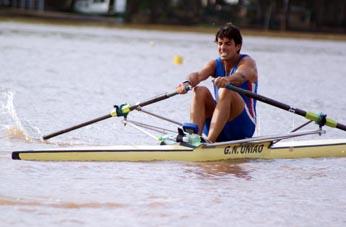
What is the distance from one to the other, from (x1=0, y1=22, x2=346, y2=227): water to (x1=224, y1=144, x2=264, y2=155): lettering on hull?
12 cm

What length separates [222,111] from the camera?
9.88 m

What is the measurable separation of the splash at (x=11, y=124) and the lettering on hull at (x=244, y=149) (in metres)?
2.27

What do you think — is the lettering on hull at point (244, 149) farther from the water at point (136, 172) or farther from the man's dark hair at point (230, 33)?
the man's dark hair at point (230, 33)

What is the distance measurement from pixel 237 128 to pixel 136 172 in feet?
4.37

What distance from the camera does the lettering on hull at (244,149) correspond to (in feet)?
33.0

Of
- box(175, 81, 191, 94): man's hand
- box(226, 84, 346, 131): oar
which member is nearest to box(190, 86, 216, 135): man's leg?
box(175, 81, 191, 94): man's hand

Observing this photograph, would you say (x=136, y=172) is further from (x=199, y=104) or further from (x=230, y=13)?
(x=230, y=13)

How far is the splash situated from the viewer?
441 inches

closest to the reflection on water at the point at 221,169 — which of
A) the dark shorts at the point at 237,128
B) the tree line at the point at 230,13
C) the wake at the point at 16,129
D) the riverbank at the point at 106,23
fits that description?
the dark shorts at the point at 237,128

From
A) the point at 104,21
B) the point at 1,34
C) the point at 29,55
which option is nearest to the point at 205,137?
the point at 29,55

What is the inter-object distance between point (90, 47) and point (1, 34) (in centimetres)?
481

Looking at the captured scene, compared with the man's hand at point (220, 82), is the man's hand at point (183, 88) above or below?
below

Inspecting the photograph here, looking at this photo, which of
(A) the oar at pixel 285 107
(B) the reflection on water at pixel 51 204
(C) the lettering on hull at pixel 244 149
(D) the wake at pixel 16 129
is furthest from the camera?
(D) the wake at pixel 16 129

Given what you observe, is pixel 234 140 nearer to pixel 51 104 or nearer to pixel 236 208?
pixel 236 208
